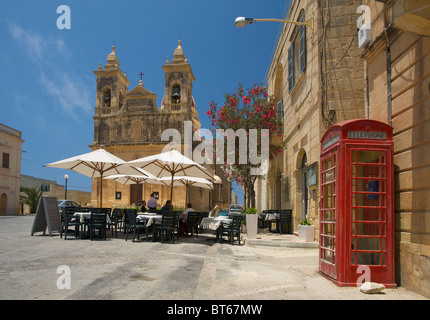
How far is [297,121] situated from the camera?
1329 cm

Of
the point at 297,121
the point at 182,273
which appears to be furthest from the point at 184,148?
the point at 182,273

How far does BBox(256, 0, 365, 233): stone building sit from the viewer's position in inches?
396

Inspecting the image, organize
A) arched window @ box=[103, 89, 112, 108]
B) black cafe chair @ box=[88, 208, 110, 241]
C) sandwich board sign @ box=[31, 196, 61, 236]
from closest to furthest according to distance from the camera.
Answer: black cafe chair @ box=[88, 208, 110, 241]
sandwich board sign @ box=[31, 196, 61, 236]
arched window @ box=[103, 89, 112, 108]

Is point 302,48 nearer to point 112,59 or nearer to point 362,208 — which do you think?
point 362,208

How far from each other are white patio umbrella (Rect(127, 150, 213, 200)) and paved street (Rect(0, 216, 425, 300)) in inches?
128

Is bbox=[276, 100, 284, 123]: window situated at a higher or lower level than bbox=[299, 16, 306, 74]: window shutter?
lower

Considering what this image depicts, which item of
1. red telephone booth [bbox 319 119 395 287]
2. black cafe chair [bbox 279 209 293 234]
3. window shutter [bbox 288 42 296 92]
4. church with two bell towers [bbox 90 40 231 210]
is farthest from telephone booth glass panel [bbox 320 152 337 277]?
church with two bell towers [bbox 90 40 231 210]

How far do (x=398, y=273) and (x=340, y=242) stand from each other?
96 centimetres

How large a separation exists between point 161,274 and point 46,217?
22.3 ft

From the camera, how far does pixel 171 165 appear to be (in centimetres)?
1309

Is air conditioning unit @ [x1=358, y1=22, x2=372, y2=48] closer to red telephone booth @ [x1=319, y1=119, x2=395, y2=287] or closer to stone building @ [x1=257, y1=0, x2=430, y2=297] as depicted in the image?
stone building @ [x1=257, y1=0, x2=430, y2=297]

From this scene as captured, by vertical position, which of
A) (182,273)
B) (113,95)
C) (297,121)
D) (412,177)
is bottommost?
(182,273)

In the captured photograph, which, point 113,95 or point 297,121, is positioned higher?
point 113,95
